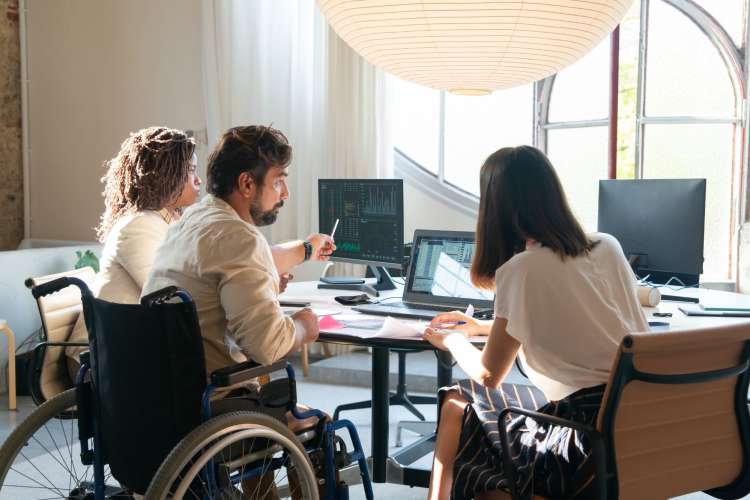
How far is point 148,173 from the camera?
2697 mm

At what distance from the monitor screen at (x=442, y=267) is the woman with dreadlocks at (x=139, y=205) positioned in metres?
0.79

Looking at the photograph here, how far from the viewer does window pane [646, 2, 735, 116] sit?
4715 millimetres

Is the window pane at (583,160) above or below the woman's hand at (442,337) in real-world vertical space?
above

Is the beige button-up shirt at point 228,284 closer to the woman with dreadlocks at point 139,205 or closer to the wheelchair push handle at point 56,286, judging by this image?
the wheelchair push handle at point 56,286

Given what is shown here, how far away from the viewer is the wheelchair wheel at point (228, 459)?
1689 millimetres

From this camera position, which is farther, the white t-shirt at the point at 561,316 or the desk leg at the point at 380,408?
the desk leg at the point at 380,408

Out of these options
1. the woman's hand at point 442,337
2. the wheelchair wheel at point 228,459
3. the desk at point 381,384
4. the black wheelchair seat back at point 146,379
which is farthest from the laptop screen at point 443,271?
the black wheelchair seat back at point 146,379

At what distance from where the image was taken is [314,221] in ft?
16.1

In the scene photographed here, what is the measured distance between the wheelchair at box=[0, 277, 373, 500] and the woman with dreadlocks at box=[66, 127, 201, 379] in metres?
0.49

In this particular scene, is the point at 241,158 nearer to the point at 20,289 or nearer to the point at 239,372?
the point at 239,372

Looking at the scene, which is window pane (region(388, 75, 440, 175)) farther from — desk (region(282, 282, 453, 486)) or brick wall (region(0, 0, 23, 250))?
brick wall (region(0, 0, 23, 250))

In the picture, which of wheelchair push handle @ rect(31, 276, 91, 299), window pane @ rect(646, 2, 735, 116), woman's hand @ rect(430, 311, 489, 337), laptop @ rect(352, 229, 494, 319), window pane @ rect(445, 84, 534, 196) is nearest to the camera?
wheelchair push handle @ rect(31, 276, 91, 299)

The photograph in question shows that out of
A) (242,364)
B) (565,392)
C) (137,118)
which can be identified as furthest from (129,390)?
(137,118)

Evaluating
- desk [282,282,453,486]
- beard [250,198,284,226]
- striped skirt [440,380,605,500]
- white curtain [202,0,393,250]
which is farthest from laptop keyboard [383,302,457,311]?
white curtain [202,0,393,250]
